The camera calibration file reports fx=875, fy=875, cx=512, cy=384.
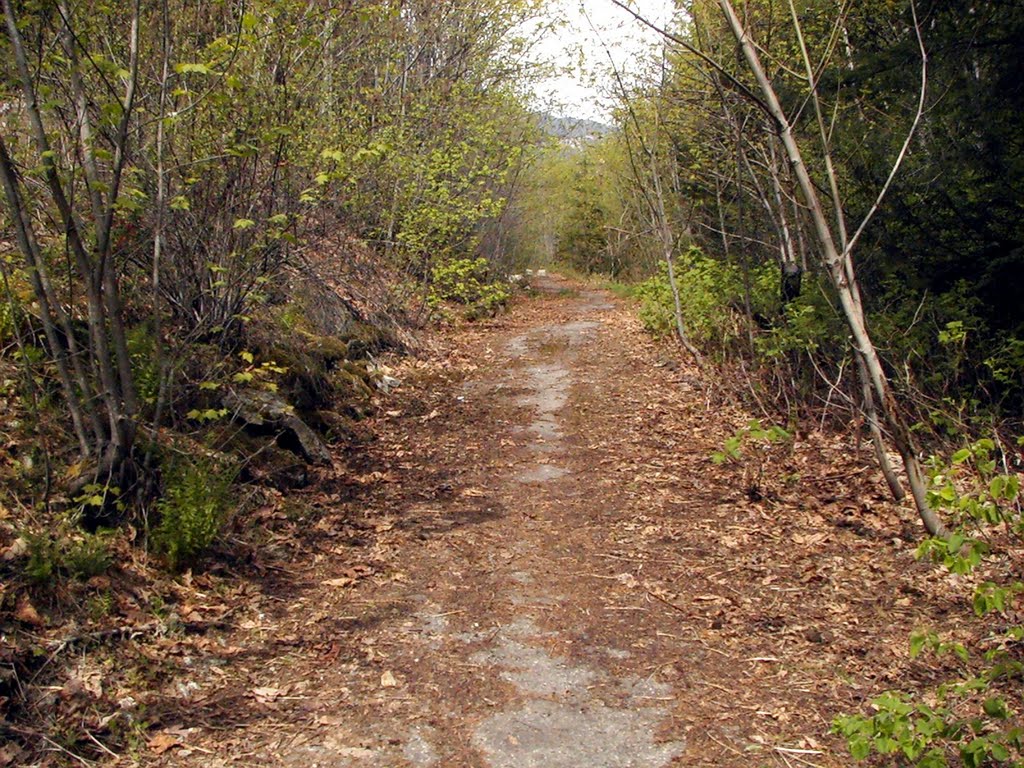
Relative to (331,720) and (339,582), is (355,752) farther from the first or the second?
(339,582)

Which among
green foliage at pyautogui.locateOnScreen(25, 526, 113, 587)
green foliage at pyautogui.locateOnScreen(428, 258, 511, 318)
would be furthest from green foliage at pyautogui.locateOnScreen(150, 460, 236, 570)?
green foliage at pyautogui.locateOnScreen(428, 258, 511, 318)

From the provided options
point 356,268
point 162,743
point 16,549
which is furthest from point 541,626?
point 356,268

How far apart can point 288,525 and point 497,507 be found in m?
1.60

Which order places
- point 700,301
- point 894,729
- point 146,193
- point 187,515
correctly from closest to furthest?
point 894,729 → point 187,515 → point 146,193 → point 700,301

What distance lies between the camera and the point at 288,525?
5.99m

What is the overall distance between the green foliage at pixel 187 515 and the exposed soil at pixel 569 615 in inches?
19.1

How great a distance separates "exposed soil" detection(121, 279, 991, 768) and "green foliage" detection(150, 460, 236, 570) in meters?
0.49

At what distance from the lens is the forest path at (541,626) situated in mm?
3678

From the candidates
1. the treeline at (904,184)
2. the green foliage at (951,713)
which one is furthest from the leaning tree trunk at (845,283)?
the green foliage at (951,713)

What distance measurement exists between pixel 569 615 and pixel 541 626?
215 millimetres

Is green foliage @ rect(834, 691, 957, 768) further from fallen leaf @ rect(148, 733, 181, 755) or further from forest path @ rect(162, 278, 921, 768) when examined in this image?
fallen leaf @ rect(148, 733, 181, 755)

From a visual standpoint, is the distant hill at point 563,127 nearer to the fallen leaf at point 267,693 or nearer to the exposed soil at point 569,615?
the exposed soil at point 569,615

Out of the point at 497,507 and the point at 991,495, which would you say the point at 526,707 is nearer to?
the point at 991,495

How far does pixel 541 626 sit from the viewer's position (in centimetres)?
474
